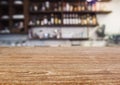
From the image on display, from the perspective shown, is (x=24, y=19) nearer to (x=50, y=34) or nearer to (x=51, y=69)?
(x=50, y=34)

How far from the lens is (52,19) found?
489 cm

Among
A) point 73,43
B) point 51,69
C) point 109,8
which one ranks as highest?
point 109,8

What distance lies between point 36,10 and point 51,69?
407 cm

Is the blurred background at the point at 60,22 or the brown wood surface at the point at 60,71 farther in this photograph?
the blurred background at the point at 60,22

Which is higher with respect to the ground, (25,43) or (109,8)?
(109,8)

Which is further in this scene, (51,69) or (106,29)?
(106,29)

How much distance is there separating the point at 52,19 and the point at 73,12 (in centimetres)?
45

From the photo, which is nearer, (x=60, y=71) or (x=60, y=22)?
(x=60, y=71)

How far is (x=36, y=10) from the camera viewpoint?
191 inches

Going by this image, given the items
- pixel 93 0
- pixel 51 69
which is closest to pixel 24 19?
pixel 93 0

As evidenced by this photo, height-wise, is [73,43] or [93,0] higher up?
[93,0]

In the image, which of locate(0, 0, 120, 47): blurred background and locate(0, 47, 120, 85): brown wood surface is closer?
locate(0, 47, 120, 85): brown wood surface

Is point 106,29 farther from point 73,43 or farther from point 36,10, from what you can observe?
point 36,10

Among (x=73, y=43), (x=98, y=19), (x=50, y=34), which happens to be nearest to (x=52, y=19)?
(x=50, y=34)
